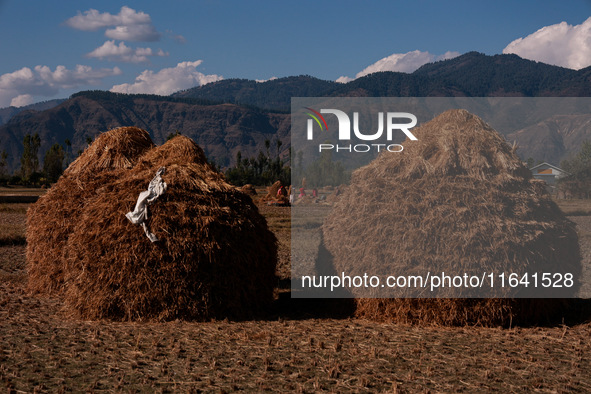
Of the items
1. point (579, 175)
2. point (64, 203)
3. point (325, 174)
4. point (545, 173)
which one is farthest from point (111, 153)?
point (325, 174)

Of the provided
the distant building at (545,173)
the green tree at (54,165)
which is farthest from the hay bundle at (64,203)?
the green tree at (54,165)

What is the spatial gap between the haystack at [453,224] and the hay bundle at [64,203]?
4.22m

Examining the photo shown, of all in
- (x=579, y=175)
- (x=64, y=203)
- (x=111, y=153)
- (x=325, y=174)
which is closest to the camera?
(x=64, y=203)

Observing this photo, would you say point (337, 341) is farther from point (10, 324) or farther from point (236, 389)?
point (10, 324)

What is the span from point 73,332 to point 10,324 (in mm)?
1043

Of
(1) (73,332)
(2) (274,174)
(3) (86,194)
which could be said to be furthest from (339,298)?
(2) (274,174)

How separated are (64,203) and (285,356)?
5.25 meters

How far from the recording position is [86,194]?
8719 millimetres

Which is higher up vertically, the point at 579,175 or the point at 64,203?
the point at 579,175

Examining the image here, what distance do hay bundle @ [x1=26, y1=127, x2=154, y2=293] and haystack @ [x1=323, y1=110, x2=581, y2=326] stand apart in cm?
422

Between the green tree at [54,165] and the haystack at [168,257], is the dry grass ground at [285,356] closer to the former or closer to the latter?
the haystack at [168,257]

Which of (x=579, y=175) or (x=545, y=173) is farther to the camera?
(x=579, y=175)

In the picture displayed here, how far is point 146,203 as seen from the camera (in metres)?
7.32

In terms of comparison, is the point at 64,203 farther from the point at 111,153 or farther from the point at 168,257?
the point at 168,257
